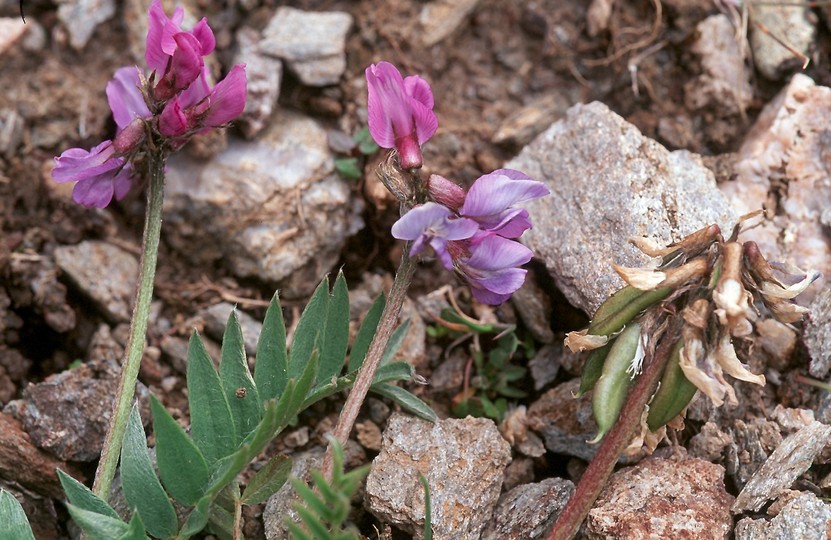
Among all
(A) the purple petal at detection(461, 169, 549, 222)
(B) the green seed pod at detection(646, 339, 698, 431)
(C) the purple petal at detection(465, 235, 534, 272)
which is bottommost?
(B) the green seed pod at detection(646, 339, 698, 431)

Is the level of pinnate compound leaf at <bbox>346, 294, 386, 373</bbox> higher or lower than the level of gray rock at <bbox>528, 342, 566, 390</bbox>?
higher

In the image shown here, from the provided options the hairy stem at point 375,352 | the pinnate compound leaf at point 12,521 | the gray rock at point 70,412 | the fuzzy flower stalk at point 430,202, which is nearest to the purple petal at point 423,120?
the fuzzy flower stalk at point 430,202

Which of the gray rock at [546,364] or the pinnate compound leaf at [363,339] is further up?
the pinnate compound leaf at [363,339]

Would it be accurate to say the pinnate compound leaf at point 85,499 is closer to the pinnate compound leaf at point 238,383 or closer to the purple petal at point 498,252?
the pinnate compound leaf at point 238,383

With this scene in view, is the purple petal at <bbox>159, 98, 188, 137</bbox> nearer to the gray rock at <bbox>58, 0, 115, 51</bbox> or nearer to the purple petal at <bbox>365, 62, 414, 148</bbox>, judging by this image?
the purple petal at <bbox>365, 62, 414, 148</bbox>

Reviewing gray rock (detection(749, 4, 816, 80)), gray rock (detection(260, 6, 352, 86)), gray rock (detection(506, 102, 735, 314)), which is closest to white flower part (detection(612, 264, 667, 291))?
gray rock (detection(506, 102, 735, 314))

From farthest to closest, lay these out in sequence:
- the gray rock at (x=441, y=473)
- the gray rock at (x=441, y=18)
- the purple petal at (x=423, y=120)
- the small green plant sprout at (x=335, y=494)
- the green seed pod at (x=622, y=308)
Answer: the gray rock at (x=441, y=18) → the gray rock at (x=441, y=473) → the purple petal at (x=423, y=120) → the green seed pod at (x=622, y=308) → the small green plant sprout at (x=335, y=494)
